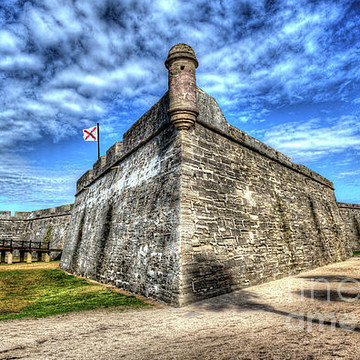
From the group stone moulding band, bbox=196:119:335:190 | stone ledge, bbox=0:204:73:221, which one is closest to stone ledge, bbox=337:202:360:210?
stone moulding band, bbox=196:119:335:190

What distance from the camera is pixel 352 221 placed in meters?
23.0

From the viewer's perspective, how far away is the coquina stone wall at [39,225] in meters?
20.8

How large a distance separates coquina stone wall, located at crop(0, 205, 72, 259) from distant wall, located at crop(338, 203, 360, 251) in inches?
988

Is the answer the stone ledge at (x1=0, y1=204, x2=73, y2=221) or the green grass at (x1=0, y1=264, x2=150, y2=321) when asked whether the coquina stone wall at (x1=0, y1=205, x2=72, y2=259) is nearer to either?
the stone ledge at (x1=0, y1=204, x2=73, y2=221)

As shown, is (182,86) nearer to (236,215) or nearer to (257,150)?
(236,215)

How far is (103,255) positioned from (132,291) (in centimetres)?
299

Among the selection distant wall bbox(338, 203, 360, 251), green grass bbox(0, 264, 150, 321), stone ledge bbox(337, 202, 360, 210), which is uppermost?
stone ledge bbox(337, 202, 360, 210)

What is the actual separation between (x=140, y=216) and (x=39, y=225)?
20.9 meters

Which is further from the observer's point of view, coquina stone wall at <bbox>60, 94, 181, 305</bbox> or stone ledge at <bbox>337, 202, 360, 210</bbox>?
stone ledge at <bbox>337, 202, 360, 210</bbox>

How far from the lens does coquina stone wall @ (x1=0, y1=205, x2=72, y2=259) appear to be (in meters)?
20.8

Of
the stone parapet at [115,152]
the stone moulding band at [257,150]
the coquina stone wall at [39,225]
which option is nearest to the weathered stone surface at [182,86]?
the stone moulding band at [257,150]

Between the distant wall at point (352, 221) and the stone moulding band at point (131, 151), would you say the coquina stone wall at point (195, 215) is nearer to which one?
the stone moulding band at point (131, 151)

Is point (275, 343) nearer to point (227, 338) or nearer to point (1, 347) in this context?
point (227, 338)

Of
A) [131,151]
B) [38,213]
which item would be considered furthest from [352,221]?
[38,213]
